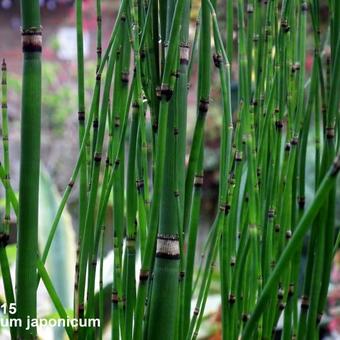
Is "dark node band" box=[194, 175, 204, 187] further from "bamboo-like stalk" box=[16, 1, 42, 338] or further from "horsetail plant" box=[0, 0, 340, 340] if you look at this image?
"bamboo-like stalk" box=[16, 1, 42, 338]

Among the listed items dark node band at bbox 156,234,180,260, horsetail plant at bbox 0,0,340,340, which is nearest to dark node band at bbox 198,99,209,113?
horsetail plant at bbox 0,0,340,340

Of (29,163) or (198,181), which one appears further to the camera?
(198,181)

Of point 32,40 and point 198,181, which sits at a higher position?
point 32,40

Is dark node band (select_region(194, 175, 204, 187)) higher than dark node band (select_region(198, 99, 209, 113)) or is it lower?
lower

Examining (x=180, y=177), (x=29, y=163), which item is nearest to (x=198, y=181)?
(x=180, y=177)

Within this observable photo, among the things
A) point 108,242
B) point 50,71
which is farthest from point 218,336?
point 50,71

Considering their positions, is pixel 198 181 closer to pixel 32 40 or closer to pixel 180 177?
pixel 180 177

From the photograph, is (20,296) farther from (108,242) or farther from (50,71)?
(50,71)

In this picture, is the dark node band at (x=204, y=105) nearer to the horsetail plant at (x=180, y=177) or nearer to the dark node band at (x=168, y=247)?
the horsetail plant at (x=180, y=177)
